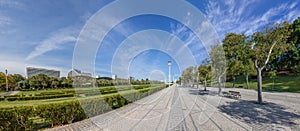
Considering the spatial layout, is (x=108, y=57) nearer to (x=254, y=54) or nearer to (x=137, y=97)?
(x=137, y=97)

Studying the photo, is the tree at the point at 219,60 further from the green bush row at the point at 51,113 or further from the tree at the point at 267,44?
the green bush row at the point at 51,113

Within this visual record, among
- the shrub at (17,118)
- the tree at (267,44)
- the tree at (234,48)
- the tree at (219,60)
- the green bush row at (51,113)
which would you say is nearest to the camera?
the shrub at (17,118)

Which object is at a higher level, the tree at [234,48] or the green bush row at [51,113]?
the tree at [234,48]

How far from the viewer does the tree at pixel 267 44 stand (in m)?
10.9

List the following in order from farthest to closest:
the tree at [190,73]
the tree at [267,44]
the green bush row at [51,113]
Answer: the tree at [190,73], the tree at [267,44], the green bush row at [51,113]

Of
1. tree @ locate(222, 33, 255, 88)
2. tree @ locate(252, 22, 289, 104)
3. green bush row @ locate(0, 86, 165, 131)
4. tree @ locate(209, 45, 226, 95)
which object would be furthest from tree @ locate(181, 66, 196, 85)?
green bush row @ locate(0, 86, 165, 131)

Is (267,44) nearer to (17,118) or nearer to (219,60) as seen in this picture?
(219,60)

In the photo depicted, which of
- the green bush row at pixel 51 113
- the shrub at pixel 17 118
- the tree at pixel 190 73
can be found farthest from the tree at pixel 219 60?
the tree at pixel 190 73

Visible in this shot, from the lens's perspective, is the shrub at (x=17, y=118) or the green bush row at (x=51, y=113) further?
the green bush row at (x=51, y=113)

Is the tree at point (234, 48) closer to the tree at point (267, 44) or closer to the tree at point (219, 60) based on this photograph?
the tree at point (219, 60)

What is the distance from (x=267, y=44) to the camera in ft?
37.2

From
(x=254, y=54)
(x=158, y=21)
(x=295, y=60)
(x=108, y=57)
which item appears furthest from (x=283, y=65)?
(x=108, y=57)

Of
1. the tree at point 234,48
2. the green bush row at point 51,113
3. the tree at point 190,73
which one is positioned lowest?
the green bush row at point 51,113

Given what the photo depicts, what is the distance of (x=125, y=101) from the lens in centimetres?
1159
